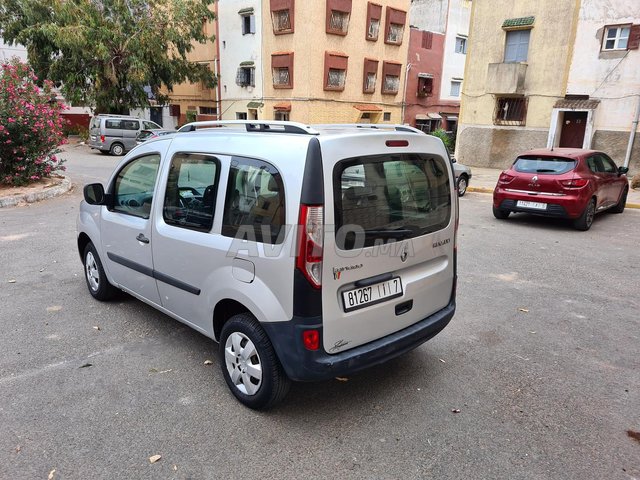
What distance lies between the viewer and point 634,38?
51.6 feet

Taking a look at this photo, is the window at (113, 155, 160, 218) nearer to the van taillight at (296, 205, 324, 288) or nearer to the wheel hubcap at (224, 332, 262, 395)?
the wheel hubcap at (224, 332, 262, 395)

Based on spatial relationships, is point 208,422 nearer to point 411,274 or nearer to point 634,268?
point 411,274

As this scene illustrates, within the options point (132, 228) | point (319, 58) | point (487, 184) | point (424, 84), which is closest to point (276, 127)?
point (132, 228)

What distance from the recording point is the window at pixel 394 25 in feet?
92.9

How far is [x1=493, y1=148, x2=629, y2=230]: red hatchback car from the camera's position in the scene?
822cm

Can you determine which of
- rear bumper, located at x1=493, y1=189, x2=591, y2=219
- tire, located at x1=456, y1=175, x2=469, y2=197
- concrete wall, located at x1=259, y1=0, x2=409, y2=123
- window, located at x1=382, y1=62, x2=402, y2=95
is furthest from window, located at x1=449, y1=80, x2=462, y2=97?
rear bumper, located at x1=493, y1=189, x2=591, y2=219

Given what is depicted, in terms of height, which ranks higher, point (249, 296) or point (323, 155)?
point (323, 155)

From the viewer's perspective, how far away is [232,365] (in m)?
3.13

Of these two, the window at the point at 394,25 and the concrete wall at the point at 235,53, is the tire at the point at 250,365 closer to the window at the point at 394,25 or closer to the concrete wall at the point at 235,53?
the concrete wall at the point at 235,53

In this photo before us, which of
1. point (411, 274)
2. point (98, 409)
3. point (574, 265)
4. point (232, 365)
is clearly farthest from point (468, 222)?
point (98, 409)

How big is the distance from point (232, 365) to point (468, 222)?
7.21 metres

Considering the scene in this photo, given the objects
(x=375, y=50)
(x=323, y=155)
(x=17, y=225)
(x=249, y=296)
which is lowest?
(x=17, y=225)

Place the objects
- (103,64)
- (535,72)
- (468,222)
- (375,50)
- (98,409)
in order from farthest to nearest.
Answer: (375,50)
(103,64)
(535,72)
(468,222)
(98,409)

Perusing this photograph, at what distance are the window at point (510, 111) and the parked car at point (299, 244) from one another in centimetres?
1752
